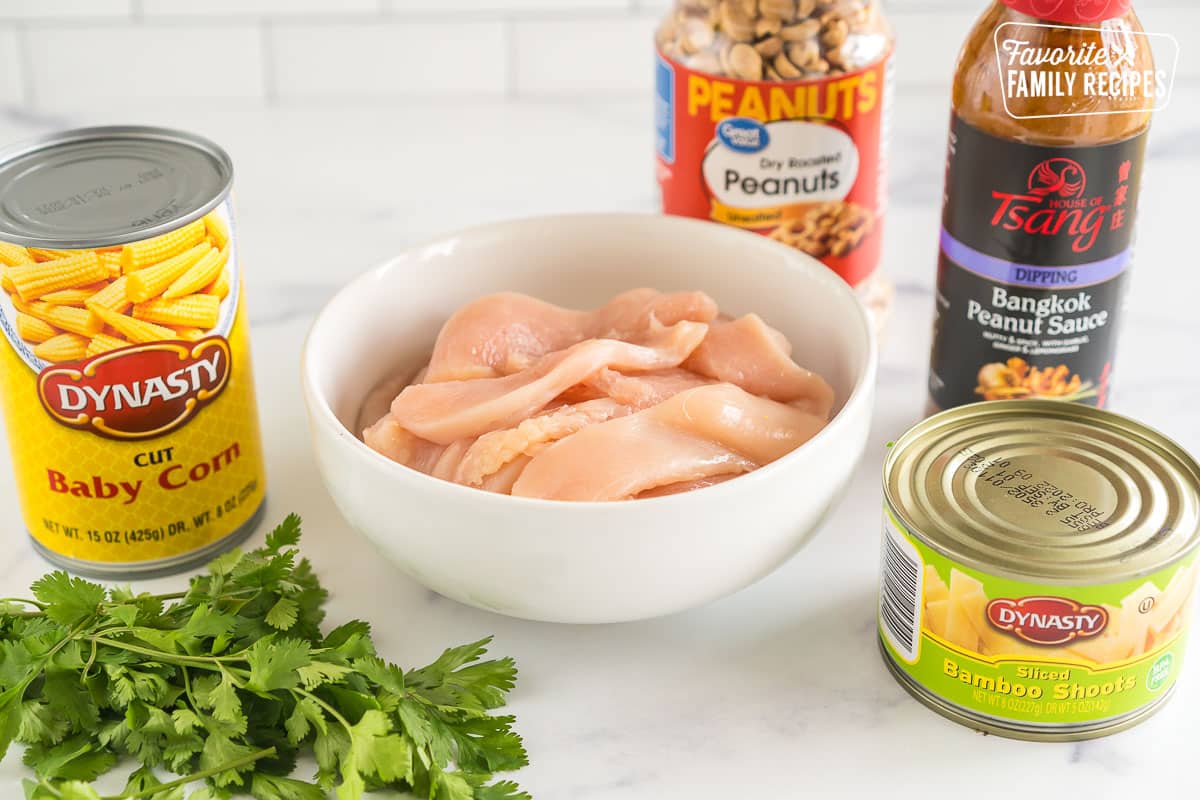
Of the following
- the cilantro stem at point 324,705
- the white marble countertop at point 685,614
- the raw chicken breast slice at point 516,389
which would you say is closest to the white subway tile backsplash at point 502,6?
the white marble countertop at point 685,614

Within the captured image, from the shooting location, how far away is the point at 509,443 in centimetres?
118

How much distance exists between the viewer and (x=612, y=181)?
6.72 ft

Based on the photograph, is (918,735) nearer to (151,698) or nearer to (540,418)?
(540,418)

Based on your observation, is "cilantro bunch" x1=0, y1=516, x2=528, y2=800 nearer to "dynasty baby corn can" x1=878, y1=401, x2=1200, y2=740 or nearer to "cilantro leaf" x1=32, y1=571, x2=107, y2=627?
"cilantro leaf" x1=32, y1=571, x2=107, y2=627

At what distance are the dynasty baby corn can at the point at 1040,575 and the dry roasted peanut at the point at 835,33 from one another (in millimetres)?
441

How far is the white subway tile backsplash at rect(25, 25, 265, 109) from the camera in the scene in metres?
2.13

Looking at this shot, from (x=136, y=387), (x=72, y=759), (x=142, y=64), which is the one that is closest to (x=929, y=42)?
(x=142, y=64)

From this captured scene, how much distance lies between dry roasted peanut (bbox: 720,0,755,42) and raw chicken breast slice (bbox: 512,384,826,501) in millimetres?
401

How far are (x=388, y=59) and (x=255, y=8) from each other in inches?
7.9

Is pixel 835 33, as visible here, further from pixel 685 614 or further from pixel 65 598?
pixel 65 598

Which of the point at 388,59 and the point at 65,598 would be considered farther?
the point at 388,59

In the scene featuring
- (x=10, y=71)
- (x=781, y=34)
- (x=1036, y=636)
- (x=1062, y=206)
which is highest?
(x=781, y=34)

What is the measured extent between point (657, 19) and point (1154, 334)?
2.82 ft

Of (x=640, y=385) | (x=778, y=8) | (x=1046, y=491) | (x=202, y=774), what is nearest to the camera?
(x=202, y=774)
